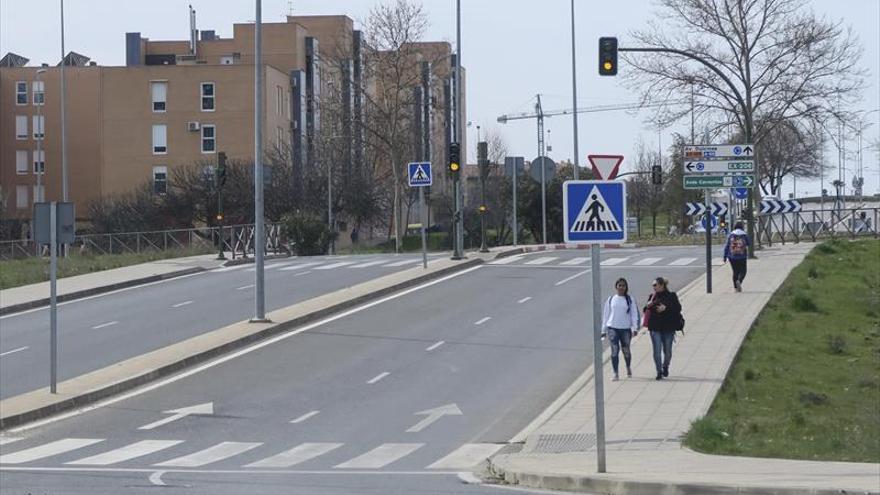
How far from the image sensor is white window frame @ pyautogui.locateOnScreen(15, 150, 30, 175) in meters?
90.8

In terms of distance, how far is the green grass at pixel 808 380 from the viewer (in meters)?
16.9

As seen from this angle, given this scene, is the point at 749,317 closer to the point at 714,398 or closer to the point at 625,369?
the point at 625,369

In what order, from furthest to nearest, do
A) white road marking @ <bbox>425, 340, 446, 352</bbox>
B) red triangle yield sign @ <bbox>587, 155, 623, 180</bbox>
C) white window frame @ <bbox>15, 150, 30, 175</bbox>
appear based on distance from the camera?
white window frame @ <bbox>15, 150, 30, 175</bbox> < white road marking @ <bbox>425, 340, 446, 352</bbox> < red triangle yield sign @ <bbox>587, 155, 623, 180</bbox>

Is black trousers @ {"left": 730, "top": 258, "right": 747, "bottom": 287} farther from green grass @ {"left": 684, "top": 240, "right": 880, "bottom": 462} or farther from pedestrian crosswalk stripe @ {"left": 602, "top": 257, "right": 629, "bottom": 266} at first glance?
pedestrian crosswalk stripe @ {"left": 602, "top": 257, "right": 629, "bottom": 266}

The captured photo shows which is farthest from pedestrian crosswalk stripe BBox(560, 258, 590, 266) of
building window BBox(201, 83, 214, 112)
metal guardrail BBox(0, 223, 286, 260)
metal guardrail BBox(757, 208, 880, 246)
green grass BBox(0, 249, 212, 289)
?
building window BBox(201, 83, 214, 112)

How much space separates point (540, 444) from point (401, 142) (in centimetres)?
6729

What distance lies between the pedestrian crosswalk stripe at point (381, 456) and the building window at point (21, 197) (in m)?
76.6

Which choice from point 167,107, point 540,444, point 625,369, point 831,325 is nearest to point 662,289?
point 625,369

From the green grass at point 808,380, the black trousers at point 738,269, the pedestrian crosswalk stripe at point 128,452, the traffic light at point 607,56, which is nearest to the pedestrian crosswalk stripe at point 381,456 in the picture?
the pedestrian crosswalk stripe at point 128,452

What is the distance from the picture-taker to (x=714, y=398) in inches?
817

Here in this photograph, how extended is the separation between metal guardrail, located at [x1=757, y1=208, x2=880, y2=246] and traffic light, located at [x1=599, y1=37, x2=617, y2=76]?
27221 millimetres

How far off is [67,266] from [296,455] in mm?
31740

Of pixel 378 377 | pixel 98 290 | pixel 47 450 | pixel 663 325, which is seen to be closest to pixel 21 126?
pixel 98 290

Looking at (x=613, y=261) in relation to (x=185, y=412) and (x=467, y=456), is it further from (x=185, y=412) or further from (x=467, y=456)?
(x=467, y=456)
